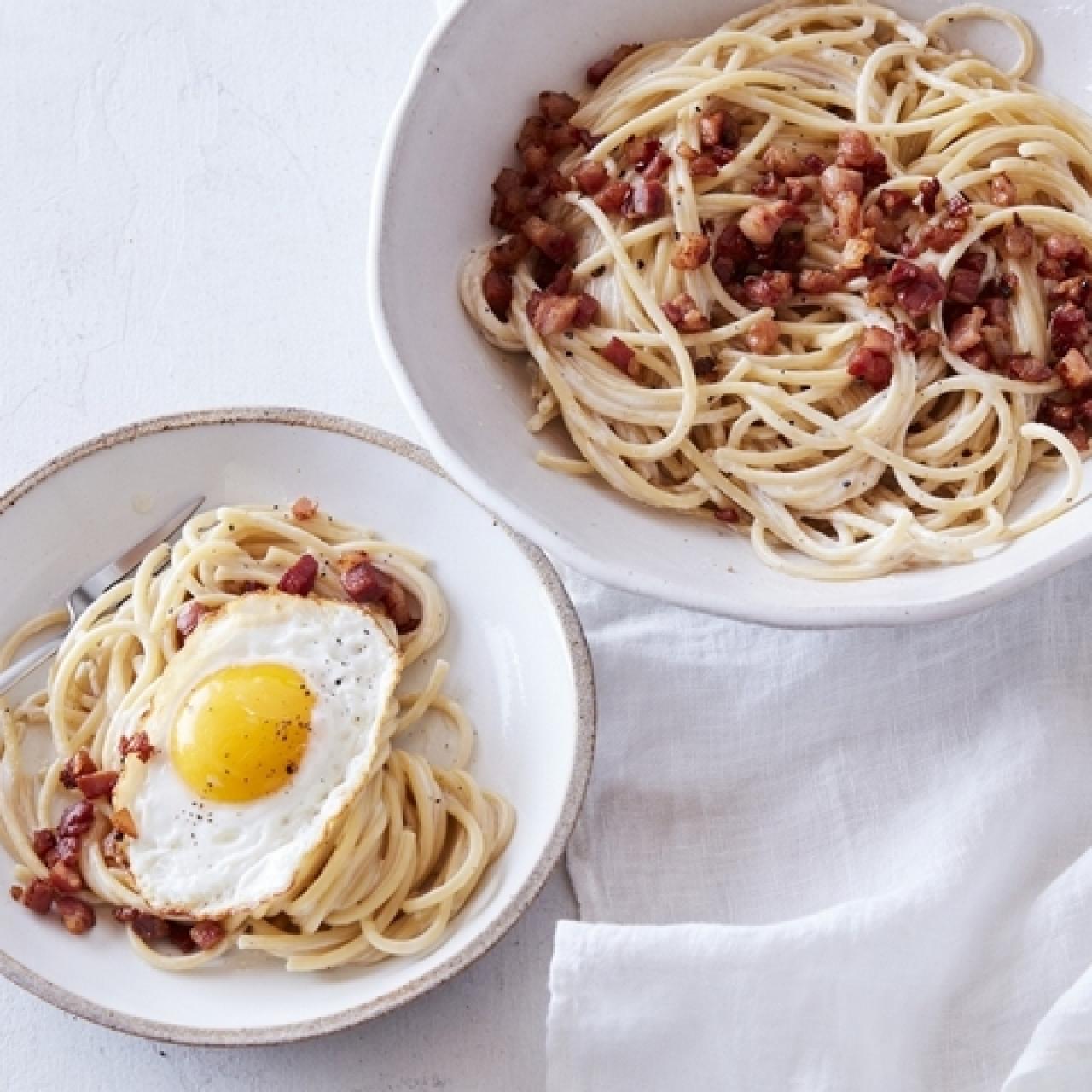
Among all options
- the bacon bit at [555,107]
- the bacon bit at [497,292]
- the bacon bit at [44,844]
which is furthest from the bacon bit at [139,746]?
the bacon bit at [555,107]

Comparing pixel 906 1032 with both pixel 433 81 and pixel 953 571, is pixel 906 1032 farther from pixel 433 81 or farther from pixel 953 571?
pixel 433 81

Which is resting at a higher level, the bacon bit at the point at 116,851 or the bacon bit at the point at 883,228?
the bacon bit at the point at 883,228

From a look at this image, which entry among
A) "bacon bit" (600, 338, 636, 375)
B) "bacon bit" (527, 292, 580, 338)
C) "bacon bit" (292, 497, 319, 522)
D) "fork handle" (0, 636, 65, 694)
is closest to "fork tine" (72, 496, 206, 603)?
"fork handle" (0, 636, 65, 694)

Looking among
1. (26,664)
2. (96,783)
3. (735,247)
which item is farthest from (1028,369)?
(26,664)

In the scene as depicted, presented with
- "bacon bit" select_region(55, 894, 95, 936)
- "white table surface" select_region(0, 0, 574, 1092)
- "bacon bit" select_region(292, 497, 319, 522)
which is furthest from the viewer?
"white table surface" select_region(0, 0, 574, 1092)

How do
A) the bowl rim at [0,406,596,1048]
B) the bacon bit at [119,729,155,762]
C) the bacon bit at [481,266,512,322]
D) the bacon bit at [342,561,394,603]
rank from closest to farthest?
the bowl rim at [0,406,596,1048], the bacon bit at [119,729,155,762], the bacon bit at [481,266,512,322], the bacon bit at [342,561,394,603]

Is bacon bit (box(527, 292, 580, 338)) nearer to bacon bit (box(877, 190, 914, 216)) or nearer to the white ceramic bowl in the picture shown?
the white ceramic bowl

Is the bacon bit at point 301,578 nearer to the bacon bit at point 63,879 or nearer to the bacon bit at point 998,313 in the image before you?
the bacon bit at point 63,879
